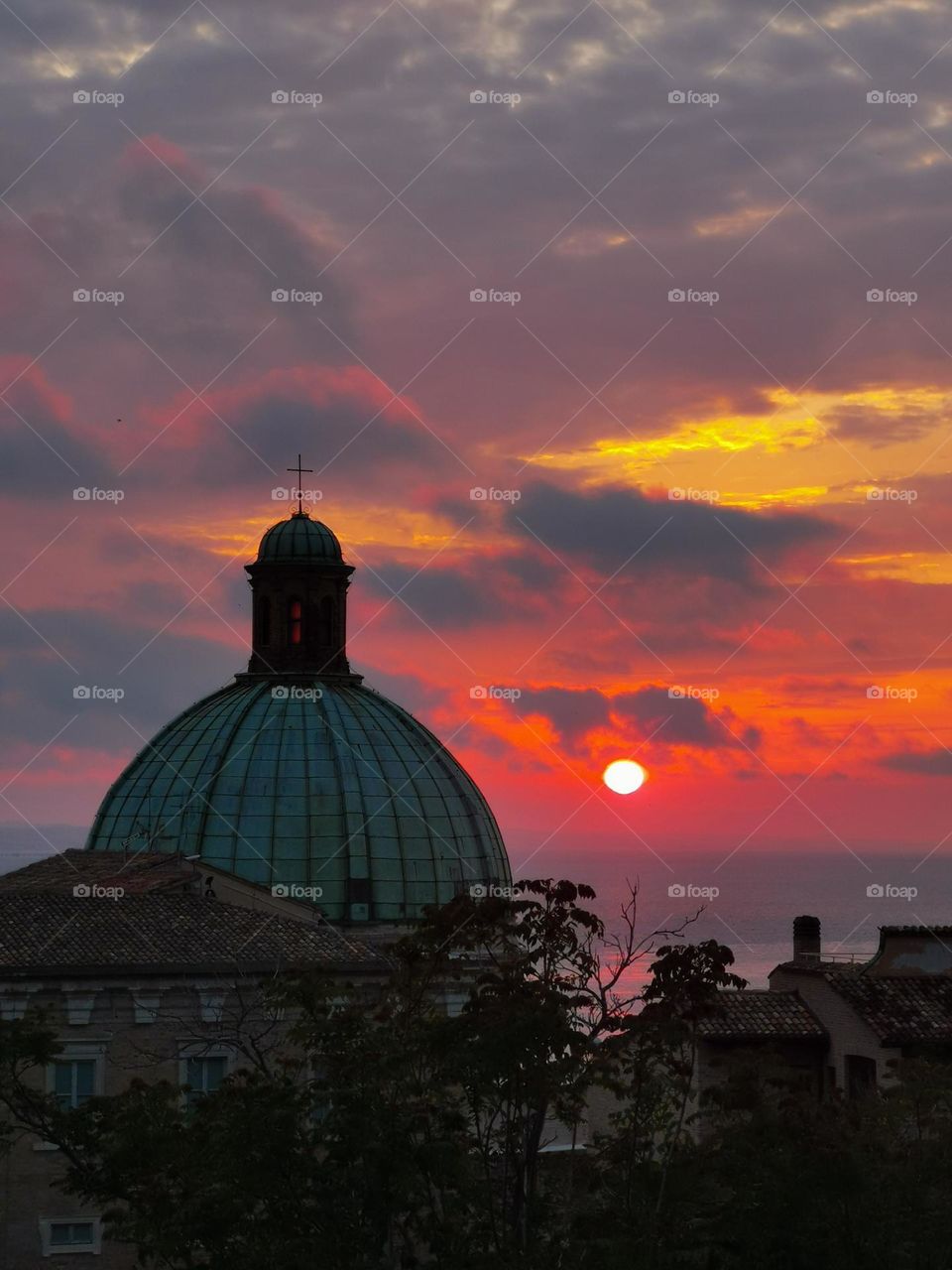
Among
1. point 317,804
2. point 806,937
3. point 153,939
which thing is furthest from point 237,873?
point 806,937

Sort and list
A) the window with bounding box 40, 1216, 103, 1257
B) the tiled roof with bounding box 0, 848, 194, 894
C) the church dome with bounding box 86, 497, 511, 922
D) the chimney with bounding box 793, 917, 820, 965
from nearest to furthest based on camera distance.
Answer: the window with bounding box 40, 1216, 103, 1257
the tiled roof with bounding box 0, 848, 194, 894
the church dome with bounding box 86, 497, 511, 922
the chimney with bounding box 793, 917, 820, 965

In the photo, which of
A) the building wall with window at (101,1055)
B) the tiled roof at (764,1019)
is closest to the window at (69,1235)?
the building wall with window at (101,1055)

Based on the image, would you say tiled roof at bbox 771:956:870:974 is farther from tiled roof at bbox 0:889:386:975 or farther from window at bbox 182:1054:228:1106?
window at bbox 182:1054:228:1106

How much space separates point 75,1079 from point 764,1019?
14.8m

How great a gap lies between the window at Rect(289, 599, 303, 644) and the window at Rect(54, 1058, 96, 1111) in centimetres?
2582

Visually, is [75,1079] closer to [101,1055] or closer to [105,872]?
[101,1055]

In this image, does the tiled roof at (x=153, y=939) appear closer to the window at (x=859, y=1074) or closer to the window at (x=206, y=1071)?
the window at (x=206, y=1071)

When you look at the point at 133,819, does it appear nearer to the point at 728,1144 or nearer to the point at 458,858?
the point at 458,858

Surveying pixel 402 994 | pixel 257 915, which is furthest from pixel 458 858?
pixel 402 994

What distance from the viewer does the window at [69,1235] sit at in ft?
139

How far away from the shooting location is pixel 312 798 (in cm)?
6191

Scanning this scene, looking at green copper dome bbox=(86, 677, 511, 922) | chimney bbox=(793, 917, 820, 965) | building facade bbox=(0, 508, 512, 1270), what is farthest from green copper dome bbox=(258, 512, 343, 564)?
chimney bbox=(793, 917, 820, 965)

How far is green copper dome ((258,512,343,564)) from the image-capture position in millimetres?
69125

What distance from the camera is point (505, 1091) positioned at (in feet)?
113
